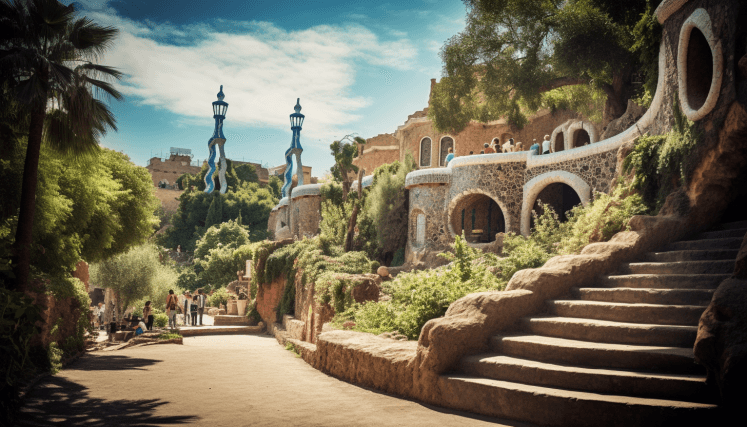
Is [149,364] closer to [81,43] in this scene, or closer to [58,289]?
[58,289]

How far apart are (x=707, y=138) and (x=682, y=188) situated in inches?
35.6

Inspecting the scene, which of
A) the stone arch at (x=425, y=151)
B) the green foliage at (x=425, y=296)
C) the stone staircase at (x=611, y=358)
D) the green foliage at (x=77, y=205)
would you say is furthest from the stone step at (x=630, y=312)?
the stone arch at (x=425, y=151)

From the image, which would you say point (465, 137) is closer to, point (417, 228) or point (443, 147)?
point (443, 147)

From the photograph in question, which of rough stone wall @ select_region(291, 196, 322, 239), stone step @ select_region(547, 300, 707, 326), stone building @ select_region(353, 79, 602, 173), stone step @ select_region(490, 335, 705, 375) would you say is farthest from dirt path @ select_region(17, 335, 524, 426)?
rough stone wall @ select_region(291, 196, 322, 239)

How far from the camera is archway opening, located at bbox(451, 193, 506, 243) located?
72.0ft

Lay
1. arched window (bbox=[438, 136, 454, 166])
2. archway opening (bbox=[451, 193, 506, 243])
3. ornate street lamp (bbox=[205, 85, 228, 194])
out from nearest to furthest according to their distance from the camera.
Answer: archway opening (bbox=[451, 193, 506, 243]), arched window (bbox=[438, 136, 454, 166]), ornate street lamp (bbox=[205, 85, 228, 194])

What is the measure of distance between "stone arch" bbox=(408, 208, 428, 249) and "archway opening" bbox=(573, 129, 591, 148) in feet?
22.4

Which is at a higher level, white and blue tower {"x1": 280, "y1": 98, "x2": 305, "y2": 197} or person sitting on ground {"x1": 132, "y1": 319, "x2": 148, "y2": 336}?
white and blue tower {"x1": 280, "y1": 98, "x2": 305, "y2": 197}

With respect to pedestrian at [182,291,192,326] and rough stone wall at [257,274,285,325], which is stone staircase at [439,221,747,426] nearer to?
rough stone wall at [257,274,285,325]

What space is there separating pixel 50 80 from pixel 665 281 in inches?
412

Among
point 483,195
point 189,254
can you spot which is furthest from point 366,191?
point 189,254

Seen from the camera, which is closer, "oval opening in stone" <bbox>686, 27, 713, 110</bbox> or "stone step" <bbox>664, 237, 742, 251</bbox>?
"stone step" <bbox>664, 237, 742, 251</bbox>

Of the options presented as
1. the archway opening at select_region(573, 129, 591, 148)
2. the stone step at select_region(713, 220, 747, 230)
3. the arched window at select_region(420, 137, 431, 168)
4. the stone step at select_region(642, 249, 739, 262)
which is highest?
the arched window at select_region(420, 137, 431, 168)

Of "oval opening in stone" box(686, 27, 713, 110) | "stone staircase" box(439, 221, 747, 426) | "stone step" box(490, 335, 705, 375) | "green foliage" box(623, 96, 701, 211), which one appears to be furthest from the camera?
"oval opening in stone" box(686, 27, 713, 110)
